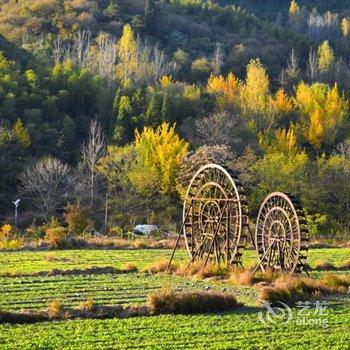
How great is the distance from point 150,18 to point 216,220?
263 feet

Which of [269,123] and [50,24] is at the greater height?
[50,24]

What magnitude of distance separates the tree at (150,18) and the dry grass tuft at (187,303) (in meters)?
88.1

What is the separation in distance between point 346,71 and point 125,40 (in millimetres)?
30177

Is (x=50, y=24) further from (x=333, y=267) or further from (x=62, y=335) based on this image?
(x=62, y=335)

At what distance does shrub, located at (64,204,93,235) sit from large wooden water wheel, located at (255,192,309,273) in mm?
21221

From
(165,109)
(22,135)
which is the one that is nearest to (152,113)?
(165,109)

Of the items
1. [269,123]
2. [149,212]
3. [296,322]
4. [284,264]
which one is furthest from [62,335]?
[269,123]

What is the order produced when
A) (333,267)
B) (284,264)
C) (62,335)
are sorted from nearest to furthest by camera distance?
(62,335) → (284,264) → (333,267)

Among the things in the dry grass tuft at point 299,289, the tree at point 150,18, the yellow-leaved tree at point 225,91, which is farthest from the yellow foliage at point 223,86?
the dry grass tuft at point 299,289

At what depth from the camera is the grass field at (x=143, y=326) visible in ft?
44.0

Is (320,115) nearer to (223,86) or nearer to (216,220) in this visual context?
(223,86)

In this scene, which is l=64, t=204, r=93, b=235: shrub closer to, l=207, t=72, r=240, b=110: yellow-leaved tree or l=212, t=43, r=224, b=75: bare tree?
l=207, t=72, r=240, b=110: yellow-leaved tree

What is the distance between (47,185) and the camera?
51281mm

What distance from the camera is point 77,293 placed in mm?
20234
